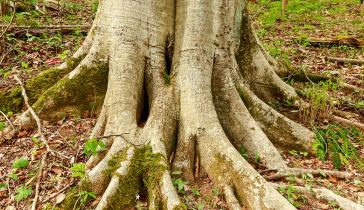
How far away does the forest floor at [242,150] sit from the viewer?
3.54 m

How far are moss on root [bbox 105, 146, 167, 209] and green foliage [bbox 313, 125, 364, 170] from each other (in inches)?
83.9

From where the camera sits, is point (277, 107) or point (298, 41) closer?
point (277, 107)

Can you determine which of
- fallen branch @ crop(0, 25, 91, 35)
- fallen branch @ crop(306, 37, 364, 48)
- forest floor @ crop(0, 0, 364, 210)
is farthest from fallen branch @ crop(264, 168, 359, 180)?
fallen branch @ crop(306, 37, 364, 48)

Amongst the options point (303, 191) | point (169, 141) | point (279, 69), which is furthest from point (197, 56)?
point (279, 69)

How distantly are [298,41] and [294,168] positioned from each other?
605 cm

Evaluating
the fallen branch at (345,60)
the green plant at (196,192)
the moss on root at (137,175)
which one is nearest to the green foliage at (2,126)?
the moss on root at (137,175)

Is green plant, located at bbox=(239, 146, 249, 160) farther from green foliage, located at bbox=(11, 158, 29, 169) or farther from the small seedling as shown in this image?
green foliage, located at bbox=(11, 158, 29, 169)

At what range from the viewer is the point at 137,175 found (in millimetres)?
→ 3516

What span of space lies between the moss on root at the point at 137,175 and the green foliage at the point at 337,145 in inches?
83.9

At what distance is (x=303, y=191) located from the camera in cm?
355

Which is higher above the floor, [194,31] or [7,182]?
[194,31]

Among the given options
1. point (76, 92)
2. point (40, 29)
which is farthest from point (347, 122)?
point (40, 29)

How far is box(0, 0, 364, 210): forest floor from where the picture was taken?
11.6ft

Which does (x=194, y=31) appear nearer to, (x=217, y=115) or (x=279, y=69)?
(x=217, y=115)
